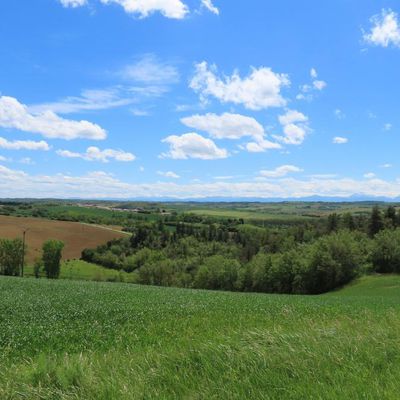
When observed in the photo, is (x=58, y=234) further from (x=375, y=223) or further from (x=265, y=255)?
(x=375, y=223)

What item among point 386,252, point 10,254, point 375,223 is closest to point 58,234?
point 10,254

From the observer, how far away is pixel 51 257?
9256 centimetres

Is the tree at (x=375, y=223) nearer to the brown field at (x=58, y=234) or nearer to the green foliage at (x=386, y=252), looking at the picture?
the green foliage at (x=386, y=252)

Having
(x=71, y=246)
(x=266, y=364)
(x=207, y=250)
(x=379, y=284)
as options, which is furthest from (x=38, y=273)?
(x=266, y=364)

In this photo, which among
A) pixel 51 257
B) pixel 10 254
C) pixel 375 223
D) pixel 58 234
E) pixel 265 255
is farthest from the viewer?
pixel 58 234

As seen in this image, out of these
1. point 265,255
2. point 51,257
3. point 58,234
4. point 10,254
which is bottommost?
point 51,257

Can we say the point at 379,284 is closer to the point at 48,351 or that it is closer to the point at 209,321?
the point at 209,321

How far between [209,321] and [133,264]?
109551mm

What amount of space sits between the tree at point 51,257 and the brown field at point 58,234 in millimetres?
11176

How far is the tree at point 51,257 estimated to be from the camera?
302ft

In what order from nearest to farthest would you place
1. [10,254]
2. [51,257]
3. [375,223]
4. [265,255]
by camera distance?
1. [10,254]
2. [265,255]
3. [51,257]
4. [375,223]

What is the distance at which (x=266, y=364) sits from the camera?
18.7 ft

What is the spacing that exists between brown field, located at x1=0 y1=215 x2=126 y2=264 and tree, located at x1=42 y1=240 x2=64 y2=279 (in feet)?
36.7

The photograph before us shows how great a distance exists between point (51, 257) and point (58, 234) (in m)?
26.9
